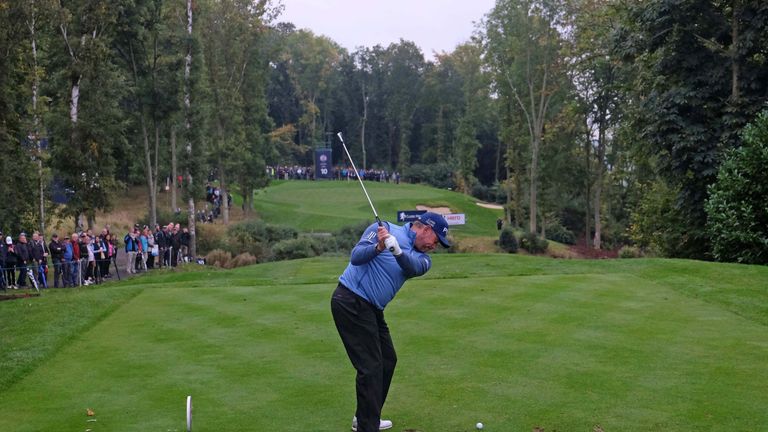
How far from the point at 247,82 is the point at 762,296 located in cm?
4786

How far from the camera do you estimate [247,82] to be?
57.9m

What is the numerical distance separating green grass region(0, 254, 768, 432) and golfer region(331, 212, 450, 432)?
74 cm

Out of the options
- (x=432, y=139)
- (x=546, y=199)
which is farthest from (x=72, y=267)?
(x=432, y=139)

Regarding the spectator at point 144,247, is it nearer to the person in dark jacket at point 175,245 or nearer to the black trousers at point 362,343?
the person in dark jacket at point 175,245

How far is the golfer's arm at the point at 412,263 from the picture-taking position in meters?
7.50

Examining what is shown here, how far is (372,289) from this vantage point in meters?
7.73

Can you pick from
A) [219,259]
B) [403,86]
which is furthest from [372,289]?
[403,86]

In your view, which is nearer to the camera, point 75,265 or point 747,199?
point 747,199

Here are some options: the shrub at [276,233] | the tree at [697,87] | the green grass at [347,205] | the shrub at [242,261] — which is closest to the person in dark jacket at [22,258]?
the shrub at [242,261]

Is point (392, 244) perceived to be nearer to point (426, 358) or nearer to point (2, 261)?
point (426, 358)

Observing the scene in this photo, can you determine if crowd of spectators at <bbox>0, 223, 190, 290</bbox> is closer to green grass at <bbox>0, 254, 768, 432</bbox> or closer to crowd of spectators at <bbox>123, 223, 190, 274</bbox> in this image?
crowd of spectators at <bbox>123, 223, 190, 274</bbox>

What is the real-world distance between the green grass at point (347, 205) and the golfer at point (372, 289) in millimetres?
46131

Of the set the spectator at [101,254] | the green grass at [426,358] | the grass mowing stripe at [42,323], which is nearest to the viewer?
the green grass at [426,358]

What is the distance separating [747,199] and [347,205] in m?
50.5
